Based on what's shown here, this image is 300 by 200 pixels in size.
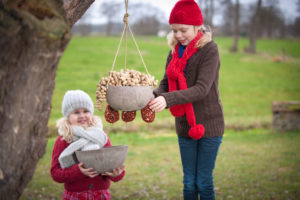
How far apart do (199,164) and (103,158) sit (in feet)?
2.99

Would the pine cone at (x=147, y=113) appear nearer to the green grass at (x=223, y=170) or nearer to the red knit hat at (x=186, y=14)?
the red knit hat at (x=186, y=14)

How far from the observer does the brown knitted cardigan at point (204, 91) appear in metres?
2.63

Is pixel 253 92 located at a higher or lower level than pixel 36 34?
lower

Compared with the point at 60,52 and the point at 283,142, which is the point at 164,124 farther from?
the point at 60,52

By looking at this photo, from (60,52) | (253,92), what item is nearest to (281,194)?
(60,52)

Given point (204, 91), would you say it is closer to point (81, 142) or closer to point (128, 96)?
point (128, 96)

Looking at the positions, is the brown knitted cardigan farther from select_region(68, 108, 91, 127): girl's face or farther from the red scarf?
select_region(68, 108, 91, 127): girl's face

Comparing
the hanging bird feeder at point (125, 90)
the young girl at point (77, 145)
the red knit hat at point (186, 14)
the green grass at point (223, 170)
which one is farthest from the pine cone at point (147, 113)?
the green grass at point (223, 170)

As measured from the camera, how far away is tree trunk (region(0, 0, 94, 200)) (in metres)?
1.74

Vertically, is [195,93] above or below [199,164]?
above

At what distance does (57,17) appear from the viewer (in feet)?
6.20

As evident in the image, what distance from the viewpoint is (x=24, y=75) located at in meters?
1.81

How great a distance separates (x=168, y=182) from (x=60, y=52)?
3.80m

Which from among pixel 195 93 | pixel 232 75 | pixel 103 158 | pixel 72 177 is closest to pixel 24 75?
pixel 103 158
